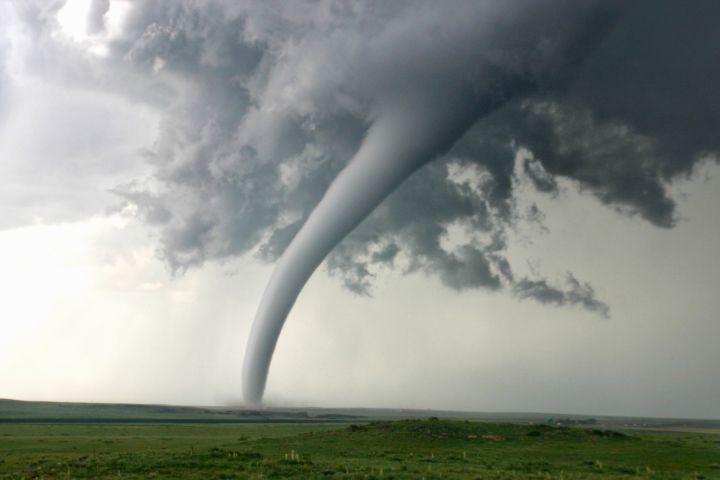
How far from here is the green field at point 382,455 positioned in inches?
1713

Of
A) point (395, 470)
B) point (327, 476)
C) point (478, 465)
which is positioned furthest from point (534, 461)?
point (327, 476)

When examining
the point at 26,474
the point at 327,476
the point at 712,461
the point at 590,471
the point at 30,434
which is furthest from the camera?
the point at 30,434

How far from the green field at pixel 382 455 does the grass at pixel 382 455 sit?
84 millimetres

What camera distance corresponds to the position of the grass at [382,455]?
143ft

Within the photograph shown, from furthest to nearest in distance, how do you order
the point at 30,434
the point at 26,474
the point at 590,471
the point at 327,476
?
1. the point at 30,434
2. the point at 590,471
3. the point at 26,474
4. the point at 327,476

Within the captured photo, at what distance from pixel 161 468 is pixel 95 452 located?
58.0ft

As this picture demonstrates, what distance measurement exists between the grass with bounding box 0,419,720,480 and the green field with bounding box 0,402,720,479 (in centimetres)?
8

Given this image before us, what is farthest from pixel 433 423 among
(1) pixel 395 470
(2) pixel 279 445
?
(1) pixel 395 470

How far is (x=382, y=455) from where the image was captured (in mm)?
54656

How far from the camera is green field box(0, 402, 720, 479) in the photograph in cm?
4350

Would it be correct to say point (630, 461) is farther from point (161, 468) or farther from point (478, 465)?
point (161, 468)

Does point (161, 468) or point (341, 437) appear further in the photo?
point (341, 437)

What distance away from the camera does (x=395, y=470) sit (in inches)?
1722

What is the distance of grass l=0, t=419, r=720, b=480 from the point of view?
43.5 meters
